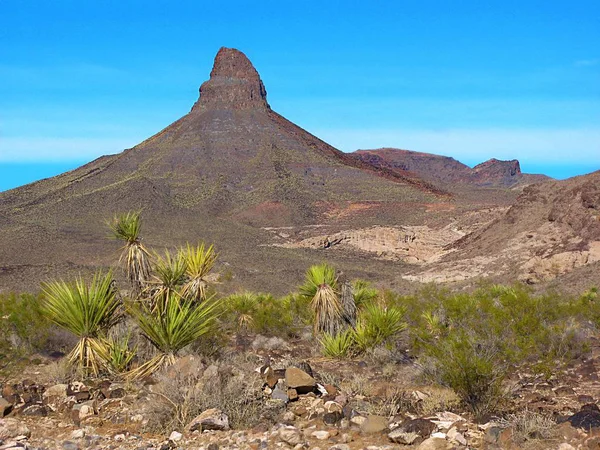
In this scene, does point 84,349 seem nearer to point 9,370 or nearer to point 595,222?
point 9,370

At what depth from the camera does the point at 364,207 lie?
251ft

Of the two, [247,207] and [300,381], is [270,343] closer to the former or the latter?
[300,381]

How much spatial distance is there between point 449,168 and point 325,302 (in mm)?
182373

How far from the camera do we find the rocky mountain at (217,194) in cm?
5106

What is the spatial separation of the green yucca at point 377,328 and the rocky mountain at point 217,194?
2559 centimetres

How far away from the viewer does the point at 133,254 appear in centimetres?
1121

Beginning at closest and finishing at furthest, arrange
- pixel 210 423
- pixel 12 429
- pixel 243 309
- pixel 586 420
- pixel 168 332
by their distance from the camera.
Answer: pixel 586 420, pixel 210 423, pixel 12 429, pixel 168 332, pixel 243 309

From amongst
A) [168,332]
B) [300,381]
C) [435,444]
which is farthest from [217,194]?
[435,444]

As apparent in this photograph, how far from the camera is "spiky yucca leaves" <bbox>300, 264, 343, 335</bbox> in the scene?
1272cm

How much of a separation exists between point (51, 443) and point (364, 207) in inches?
2769

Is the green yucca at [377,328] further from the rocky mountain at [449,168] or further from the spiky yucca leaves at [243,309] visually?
the rocky mountain at [449,168]

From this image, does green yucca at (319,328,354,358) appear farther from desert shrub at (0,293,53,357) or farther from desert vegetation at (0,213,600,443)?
desert shrub at (0,293,53,357)

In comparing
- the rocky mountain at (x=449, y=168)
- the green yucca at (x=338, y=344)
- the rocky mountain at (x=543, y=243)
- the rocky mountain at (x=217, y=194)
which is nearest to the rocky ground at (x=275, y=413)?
the green yucca at (x=338, y=344)

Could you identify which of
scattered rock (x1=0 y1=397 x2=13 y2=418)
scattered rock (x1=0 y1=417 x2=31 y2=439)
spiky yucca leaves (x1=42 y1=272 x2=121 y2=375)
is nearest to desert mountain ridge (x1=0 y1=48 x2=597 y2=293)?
spiky yucca leaves (x1=42 y1=272 x2=121 y2=375)
